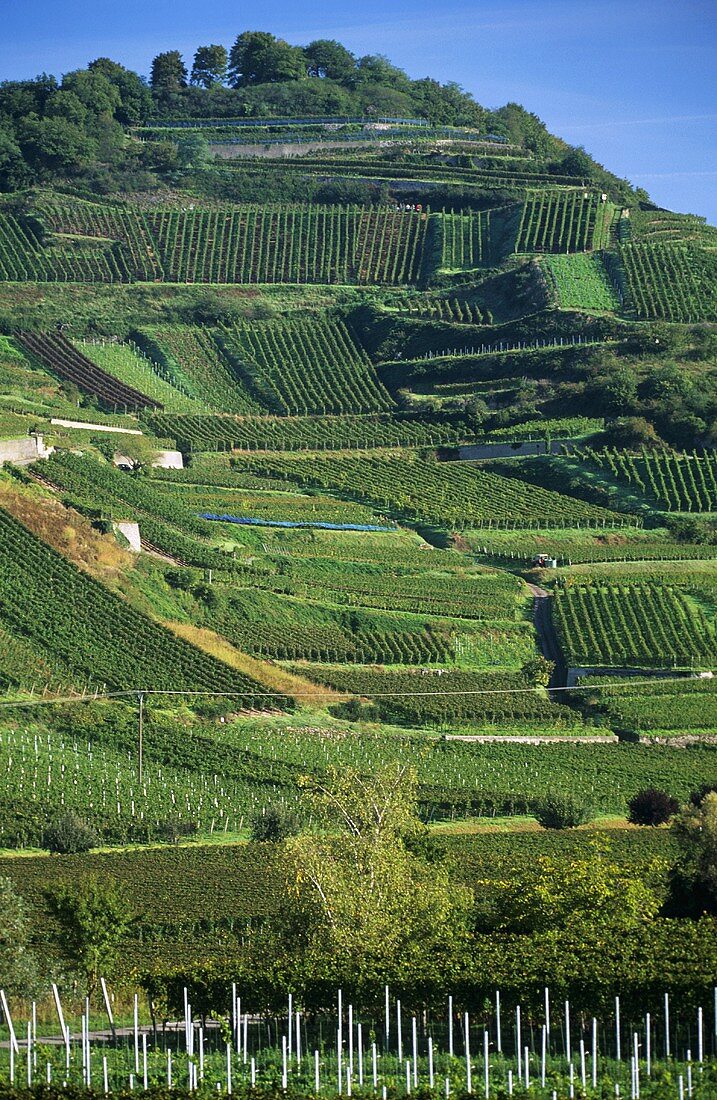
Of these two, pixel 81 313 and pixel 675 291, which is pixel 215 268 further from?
pixel 675 291

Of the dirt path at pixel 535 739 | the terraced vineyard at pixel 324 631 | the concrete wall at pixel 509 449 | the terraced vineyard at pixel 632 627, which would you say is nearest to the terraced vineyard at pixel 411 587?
the terraced vineyard at pixel 324 631

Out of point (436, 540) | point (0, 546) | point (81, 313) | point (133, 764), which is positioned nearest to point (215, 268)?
point (81, 313)

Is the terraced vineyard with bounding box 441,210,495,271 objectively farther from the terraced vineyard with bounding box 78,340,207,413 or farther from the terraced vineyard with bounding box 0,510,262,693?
the terraced vineyard with bounding box 0,510,262,693

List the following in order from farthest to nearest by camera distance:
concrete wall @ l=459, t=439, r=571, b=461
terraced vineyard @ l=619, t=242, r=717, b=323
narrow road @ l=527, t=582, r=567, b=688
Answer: terraced vineyard @ l=619, t=242, r=717, b=323 → concrete wall @ l=459, t=439, r=571, b=461 → narrow road @ l=527, t=582, r=567, b=688

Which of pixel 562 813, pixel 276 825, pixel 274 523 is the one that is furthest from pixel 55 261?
pixel 276 825

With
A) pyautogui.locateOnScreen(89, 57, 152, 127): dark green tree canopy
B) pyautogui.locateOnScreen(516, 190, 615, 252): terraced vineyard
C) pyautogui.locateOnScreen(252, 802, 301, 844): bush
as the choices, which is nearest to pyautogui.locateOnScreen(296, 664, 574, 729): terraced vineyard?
pyautogui.locateOnScreen(252, 802, 301, 844): bush

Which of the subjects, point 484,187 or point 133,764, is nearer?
point 133,764

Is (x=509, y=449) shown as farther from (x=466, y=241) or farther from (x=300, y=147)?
(x=300, y=147)
